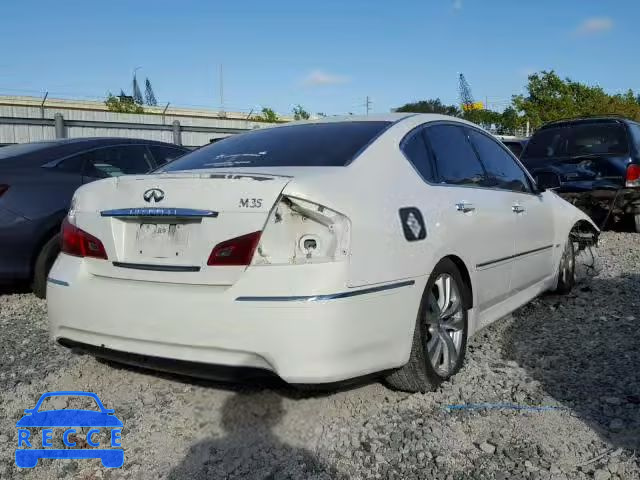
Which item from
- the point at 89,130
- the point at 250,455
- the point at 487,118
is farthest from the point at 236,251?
the point at 487,118

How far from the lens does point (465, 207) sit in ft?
11.3

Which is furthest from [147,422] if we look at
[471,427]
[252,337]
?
[471,427]

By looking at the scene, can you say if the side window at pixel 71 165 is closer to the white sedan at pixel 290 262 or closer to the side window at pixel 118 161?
the side window at pixel 118 161

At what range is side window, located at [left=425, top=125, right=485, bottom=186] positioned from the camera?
11.7ft

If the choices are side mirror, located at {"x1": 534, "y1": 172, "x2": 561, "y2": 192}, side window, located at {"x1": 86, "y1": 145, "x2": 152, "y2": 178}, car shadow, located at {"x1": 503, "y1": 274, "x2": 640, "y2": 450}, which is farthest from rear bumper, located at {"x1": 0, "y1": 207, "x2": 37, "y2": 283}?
side mirror, located at {"x1": 534, "y1": 172, "x2": 561, "y2": 192}

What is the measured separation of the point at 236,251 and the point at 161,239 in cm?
42

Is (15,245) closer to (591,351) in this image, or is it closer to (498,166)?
Result: (498,166)

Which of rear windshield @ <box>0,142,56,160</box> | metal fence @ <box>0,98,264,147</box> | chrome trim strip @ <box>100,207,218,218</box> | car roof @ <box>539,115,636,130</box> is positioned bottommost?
chrome trim strip @ <box>100,207,218,218</box>

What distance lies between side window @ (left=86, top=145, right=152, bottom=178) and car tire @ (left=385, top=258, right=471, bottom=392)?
3474mm

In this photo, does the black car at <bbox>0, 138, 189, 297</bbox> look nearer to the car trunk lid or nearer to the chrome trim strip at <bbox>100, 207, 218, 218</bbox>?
the car trunk lid

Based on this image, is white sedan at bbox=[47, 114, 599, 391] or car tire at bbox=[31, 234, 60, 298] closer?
white sedan at bbox=[47, 114, 599, 391]

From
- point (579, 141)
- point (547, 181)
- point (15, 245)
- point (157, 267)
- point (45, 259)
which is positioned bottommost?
point (45, 259)

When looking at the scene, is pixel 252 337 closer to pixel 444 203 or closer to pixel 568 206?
pixel 444 203

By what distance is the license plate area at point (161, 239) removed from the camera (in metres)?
2.73
